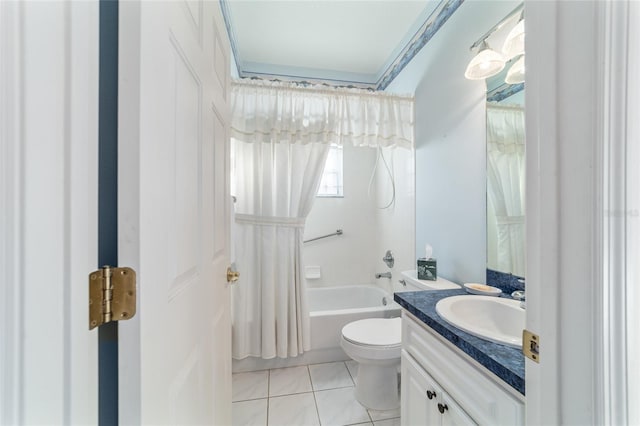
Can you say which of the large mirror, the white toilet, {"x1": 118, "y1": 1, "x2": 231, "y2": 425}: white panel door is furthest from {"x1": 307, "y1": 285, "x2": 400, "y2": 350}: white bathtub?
{"x1": 118, "y1": 1, "x2": 231, "y2": 425}: white panel door

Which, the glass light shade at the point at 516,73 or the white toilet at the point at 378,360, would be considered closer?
the glass light shade at the point at 516,73

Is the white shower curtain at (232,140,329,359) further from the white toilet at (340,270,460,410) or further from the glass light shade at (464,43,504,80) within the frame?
the glass light shade at (464,43,504,80)

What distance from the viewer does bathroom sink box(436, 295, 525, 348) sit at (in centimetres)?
101

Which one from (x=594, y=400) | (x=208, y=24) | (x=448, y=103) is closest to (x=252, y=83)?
(x=208, y=24)

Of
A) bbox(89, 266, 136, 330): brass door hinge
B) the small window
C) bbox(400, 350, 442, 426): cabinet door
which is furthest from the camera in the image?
the small window

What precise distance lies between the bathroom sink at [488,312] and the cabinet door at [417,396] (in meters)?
0.27

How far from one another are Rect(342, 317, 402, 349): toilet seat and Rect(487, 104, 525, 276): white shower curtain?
761 mm

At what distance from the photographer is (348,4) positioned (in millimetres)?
1789

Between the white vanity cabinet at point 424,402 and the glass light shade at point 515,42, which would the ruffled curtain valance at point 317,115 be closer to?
the glass light shade at point 515,42

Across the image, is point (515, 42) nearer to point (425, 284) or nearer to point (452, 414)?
point (425, 284)

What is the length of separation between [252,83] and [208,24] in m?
1.09

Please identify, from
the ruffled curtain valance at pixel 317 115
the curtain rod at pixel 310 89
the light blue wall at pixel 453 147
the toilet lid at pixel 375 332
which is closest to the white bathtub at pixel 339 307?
the toilet lid at pixel 375 332

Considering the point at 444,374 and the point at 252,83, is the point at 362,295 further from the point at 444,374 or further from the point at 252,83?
the point at 252,83

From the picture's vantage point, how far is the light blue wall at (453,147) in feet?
4.77
